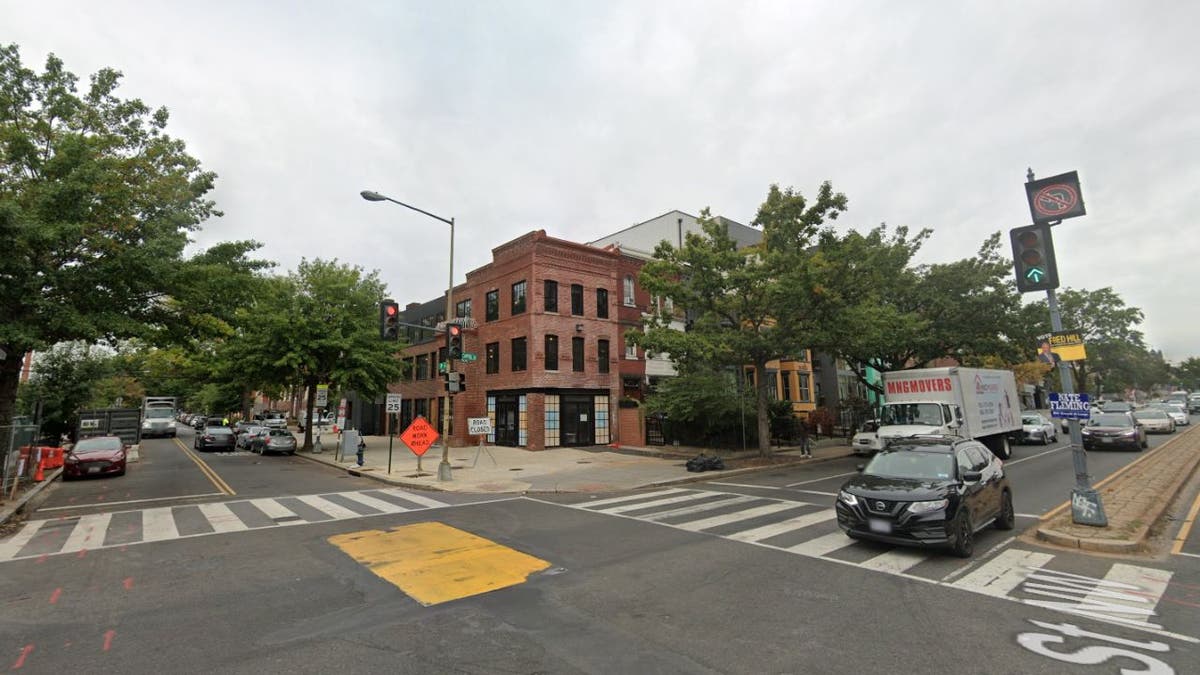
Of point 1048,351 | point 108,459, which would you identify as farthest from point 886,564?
point 108,459

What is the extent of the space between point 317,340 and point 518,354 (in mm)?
10074

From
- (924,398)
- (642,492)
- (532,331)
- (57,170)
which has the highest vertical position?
(57,170)

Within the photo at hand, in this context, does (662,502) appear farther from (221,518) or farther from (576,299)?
(576,299)

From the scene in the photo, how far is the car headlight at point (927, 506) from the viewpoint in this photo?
285 inches

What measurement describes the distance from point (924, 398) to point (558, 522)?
1540cm

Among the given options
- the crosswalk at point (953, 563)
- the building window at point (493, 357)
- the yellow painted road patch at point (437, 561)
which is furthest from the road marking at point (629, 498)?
the building window at point (493, 357)

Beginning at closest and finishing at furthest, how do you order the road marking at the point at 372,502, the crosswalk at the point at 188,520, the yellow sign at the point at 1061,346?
the yellow sign at the point at 1061,346 → the crosswalk at the point at 188,520 → the road marking at the point at 372,502

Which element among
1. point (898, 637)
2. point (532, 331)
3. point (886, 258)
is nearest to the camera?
point (898, 637)

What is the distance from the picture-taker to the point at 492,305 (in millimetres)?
31578

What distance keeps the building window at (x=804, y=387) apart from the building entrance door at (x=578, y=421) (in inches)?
677

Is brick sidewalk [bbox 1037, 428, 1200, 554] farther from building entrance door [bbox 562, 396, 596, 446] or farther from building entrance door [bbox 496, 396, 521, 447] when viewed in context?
building entrance door [bbox 496, 396, 521, 447]

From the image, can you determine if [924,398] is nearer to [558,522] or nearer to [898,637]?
[558,522]

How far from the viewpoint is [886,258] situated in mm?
24328

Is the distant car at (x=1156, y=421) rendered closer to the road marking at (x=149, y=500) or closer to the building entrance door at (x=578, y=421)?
the building entrance door at (x=578, y=421)
